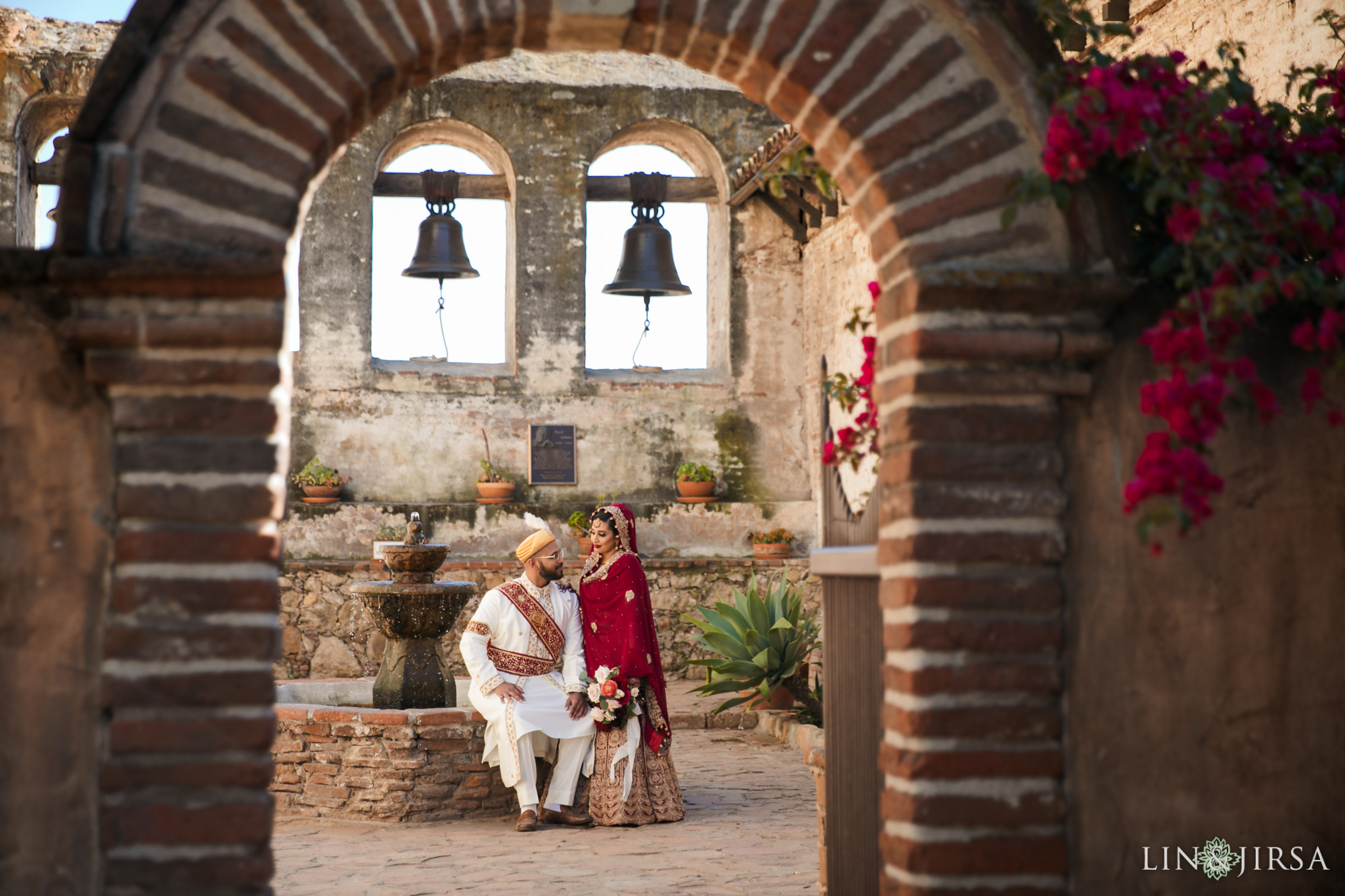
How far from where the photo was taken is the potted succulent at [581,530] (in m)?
11.0

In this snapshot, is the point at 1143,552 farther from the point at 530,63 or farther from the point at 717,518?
the point at 530,63

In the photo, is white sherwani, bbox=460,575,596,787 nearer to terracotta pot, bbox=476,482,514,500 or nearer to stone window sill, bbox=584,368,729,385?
terracotta pot, bbox=476,482,514,500

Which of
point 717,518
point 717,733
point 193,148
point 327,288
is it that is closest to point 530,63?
point 327,288

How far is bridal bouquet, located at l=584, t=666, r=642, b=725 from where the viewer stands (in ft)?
21.0

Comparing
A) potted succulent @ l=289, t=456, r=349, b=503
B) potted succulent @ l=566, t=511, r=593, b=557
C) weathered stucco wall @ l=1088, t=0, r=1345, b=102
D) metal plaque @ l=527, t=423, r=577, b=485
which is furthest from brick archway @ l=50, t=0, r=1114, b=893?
metal plaque @ l=527, t=423, r=577, b=485

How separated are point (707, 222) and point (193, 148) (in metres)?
9.48

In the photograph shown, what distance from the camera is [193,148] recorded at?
269 cm

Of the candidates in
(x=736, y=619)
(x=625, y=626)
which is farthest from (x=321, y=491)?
(x=625, y=626)

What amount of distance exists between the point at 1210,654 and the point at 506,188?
9.46 metres

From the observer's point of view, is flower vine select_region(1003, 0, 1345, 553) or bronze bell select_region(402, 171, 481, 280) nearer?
flower vine select_region(1003, 0, 1345, 553)

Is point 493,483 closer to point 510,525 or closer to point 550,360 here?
point 510,525

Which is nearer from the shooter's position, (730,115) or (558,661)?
(558,661)

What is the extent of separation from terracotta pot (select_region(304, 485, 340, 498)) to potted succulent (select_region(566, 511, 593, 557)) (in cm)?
209

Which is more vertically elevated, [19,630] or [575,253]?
[575,253]
